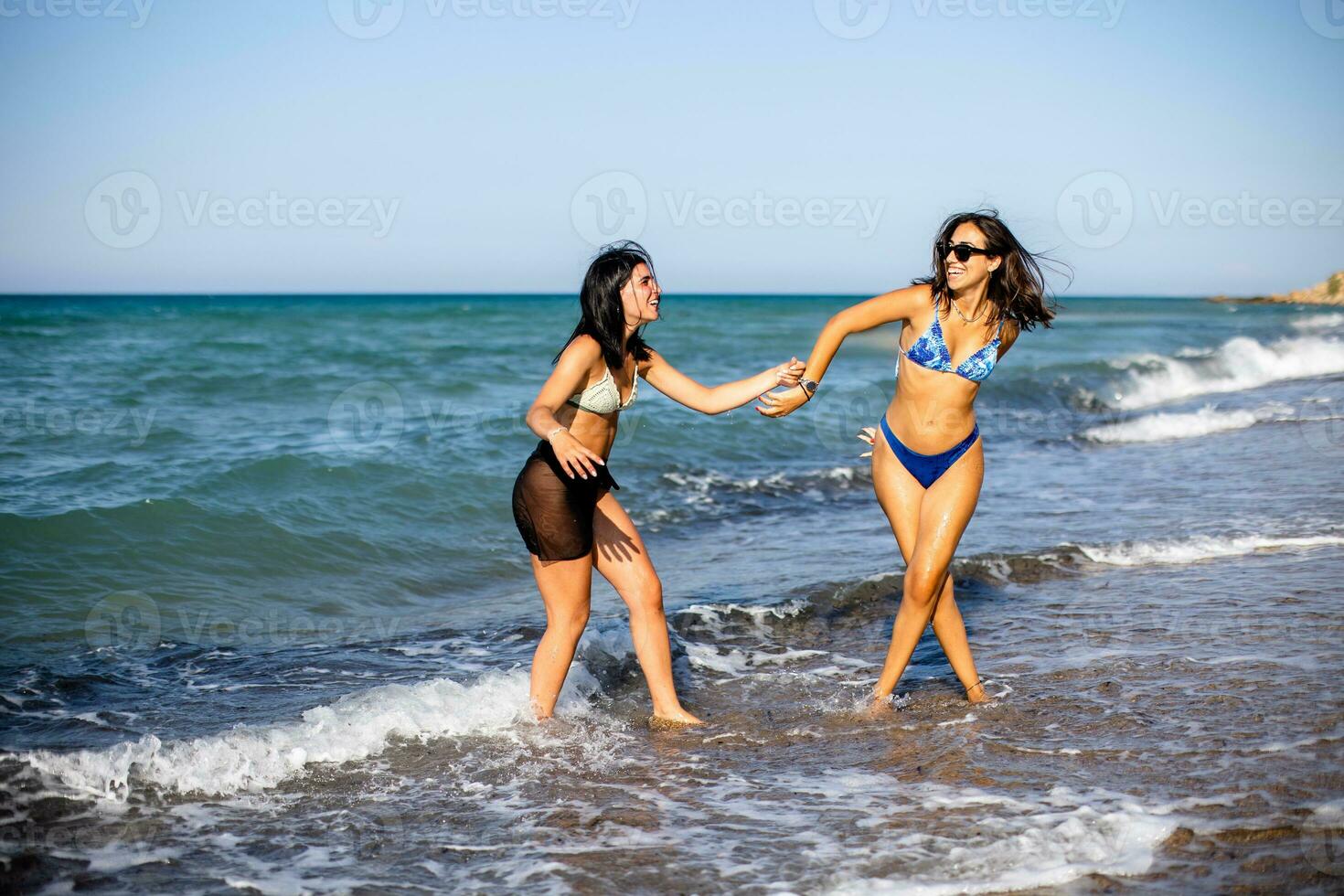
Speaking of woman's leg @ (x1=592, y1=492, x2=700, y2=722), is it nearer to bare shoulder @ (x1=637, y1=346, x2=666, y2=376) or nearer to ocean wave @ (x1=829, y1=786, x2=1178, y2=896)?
bare shoulder @ (x1=637, y1=346, x2=666, y2=376)

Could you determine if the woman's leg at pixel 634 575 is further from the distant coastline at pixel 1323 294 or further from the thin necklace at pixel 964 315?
the distant coastline at pixel 1323 294

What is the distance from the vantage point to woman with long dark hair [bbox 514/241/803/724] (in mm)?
5125

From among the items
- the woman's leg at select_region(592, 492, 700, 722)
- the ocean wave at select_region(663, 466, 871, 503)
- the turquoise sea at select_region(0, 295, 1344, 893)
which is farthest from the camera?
the ocean wave at select_region(663, 466, 871, 503)

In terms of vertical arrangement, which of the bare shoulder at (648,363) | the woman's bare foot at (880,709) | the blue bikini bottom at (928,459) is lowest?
the woman's bare foot at (880,709)

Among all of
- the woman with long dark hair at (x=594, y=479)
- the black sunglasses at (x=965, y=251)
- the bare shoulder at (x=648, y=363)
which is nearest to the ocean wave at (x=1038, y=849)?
the woman with long dark hair at (x=594, y=479)

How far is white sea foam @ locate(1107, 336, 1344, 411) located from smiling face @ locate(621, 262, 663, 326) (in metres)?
19.7

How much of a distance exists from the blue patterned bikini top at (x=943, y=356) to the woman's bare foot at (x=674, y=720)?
216 centimetres

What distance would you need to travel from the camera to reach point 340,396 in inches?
781

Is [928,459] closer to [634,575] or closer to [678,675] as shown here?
[634,575]

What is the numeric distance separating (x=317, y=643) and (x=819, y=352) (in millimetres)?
4289

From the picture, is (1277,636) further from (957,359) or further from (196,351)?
(196,351)

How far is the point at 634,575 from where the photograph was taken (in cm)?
543

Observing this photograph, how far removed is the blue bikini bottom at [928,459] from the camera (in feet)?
17.4

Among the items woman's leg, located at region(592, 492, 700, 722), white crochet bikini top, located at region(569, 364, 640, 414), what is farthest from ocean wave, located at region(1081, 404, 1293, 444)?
white crochet bikini top, located at region(569, 364, 640, 414)
